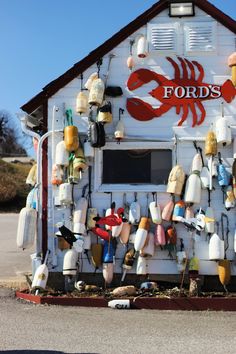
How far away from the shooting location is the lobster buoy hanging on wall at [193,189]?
31.4ft

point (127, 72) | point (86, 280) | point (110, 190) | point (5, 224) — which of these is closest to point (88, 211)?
point (110, 190)

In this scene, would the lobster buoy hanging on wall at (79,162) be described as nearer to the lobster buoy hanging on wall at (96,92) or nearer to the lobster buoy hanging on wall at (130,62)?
the lobster buoy hanging on wall at (96,92)

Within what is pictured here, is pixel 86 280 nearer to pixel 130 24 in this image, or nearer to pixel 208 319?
pixel 208 319

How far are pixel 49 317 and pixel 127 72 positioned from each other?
14.7ft

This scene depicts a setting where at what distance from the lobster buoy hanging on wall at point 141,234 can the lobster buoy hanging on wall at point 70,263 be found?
107 cm

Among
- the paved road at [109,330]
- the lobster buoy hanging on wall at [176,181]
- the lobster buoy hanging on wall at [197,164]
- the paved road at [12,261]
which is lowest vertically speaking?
the paved road at [109,330]

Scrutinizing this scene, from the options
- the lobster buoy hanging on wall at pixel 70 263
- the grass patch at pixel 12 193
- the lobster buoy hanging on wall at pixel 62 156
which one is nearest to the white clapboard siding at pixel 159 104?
the lobster buoy hanging on wall at pixel 70 263

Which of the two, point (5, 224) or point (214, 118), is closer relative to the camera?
point (214, 118)

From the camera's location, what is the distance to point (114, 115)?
10.1 meters

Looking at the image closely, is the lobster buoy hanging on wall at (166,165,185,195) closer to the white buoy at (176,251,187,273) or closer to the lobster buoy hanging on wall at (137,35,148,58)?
the white buoy at (176,251,187,273)

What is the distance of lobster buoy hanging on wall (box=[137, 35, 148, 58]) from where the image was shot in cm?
984

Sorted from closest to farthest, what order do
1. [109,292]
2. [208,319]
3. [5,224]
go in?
[208,319] < [109,292] < [5,224]

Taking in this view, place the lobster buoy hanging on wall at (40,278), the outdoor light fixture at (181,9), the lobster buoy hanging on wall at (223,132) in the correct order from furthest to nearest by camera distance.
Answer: the outdoor light fixture at (181,9) → the lobster buoy hanging on wall at (223,132) → the lobster buoy hanging on wall at (40,278)

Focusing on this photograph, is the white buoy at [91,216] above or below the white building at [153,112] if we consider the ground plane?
below
